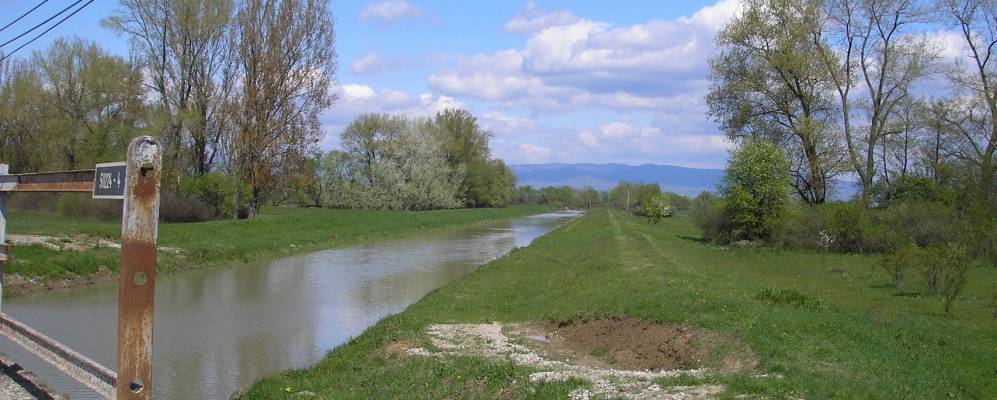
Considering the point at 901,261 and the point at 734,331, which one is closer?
the point at 734,331

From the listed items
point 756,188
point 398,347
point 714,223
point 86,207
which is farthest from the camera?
point 714,223

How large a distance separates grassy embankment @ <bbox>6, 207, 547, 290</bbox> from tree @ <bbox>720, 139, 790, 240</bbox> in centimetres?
1932

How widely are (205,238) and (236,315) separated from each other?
1489 centimetres

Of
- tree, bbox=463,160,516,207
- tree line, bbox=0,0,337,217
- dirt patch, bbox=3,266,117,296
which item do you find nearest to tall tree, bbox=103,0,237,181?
tree line, bbox=0,0,337,217

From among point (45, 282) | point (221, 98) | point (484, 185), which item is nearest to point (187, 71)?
point (221, 98)

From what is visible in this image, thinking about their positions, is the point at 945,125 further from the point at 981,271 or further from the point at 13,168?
the point at 13,168

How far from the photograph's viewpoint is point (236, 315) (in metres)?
16.1

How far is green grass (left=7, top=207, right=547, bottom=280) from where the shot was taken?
20.7 m

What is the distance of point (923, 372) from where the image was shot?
8.94m

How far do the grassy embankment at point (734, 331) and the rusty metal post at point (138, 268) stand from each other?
348cm

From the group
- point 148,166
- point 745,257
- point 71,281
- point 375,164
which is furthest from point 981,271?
point 375,164

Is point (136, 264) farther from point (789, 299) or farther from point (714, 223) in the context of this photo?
point (714, 223)

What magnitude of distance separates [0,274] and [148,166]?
16.5ft

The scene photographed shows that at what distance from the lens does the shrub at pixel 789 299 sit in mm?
13572
